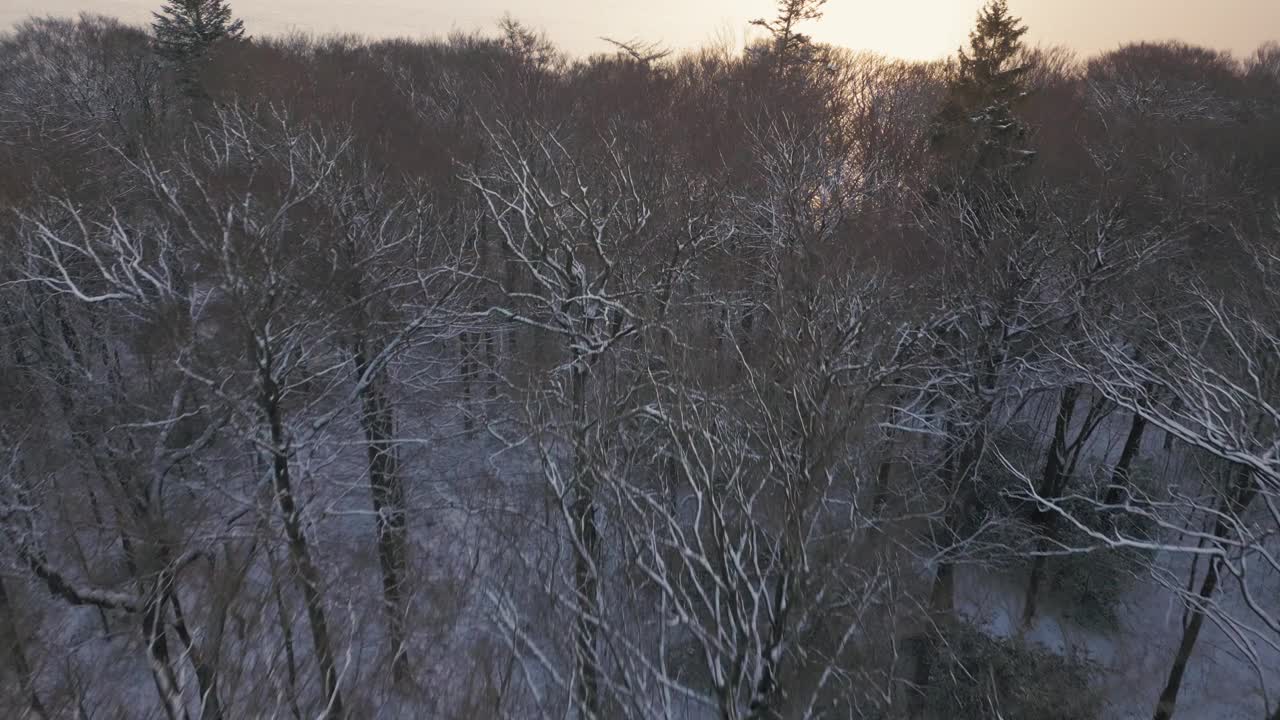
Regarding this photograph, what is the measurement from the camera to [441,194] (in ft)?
51.6

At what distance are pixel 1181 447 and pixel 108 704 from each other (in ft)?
65.2

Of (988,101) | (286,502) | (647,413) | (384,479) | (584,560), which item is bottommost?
(384,479)

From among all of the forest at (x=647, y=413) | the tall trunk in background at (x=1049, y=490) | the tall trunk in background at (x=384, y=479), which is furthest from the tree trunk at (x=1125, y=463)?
the tall trunk in background at (x=384, y=479)

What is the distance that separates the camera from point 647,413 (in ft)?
25.1

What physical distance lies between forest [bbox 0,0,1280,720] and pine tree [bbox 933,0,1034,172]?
12 cm

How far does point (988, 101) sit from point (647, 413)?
14.1 m

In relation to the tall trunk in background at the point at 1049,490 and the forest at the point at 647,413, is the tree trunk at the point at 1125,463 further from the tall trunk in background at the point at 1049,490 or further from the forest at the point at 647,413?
the tall trunk in background at the point at 1049,490

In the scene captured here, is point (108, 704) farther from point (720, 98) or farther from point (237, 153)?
point (720, 98)

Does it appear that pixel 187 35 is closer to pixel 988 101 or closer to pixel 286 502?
pixel 286 502

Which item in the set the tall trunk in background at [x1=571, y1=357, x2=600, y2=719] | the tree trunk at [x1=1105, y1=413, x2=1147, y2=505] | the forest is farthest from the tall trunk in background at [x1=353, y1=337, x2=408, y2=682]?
the tree trunk at [x1=1105, y1=413, x2=1147, y2=505]

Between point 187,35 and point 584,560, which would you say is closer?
point 584,560

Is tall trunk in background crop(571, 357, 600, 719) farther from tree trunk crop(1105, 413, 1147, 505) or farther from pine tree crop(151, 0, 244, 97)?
pine tree crop(151, 0, 244, 97)

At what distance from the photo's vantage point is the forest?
17.9 ft

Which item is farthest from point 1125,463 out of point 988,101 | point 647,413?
point 647,413
